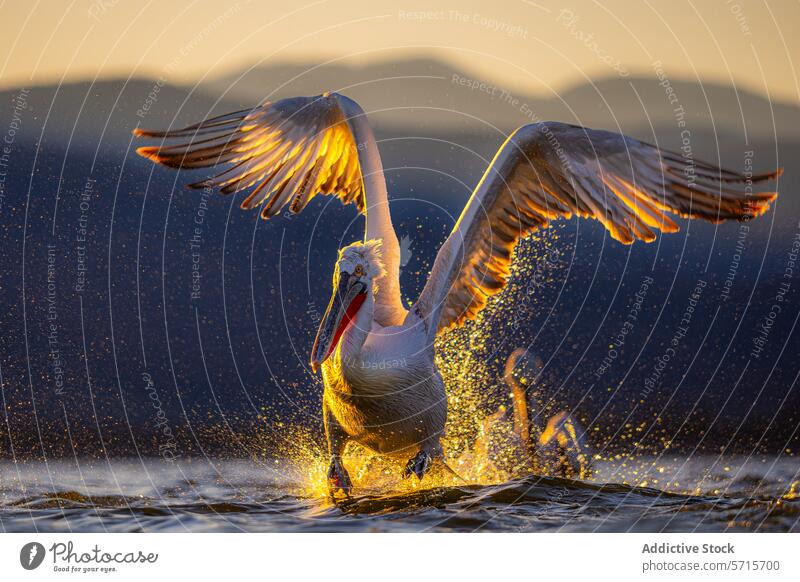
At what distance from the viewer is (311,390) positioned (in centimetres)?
851

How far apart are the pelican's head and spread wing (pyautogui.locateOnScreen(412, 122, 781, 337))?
1.29 feet

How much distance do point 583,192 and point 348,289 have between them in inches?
63.9

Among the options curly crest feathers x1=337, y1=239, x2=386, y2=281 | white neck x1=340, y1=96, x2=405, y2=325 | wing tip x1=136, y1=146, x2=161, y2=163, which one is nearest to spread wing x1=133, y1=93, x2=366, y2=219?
wing tip x1=136, y1=146, x2=161, y2=163

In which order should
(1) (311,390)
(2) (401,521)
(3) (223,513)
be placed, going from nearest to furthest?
(2) (401,521), (3) (223,513), (1) (311,390)

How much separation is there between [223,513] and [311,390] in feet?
9.93

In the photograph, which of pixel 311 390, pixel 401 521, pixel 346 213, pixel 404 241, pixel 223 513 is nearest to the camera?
pixel 401 521

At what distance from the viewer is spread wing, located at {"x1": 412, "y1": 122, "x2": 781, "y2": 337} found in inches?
211

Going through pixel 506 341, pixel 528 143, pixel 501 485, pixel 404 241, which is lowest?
pixel 501 485

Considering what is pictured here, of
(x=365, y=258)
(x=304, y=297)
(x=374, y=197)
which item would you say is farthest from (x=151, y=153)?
(x=304, y=297)

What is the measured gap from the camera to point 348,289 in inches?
210

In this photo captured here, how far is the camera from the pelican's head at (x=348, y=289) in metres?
5.22

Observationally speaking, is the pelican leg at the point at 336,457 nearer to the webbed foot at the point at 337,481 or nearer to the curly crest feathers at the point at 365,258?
the webbed foot at the point at 337,481

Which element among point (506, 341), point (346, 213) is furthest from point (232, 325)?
point (506, 341)

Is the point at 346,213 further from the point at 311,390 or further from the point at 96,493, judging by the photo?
the point at 96,493
